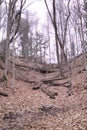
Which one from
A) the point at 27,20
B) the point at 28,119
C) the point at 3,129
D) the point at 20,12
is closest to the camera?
the point at 3,129

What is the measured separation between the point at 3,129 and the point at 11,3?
47.5 feet

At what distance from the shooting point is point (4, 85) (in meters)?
18.1

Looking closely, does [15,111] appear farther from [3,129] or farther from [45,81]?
[45,81]

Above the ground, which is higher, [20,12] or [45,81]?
[20,12]

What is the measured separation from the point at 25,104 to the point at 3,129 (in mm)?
4869

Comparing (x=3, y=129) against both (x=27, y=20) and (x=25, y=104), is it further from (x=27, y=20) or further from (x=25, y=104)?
(x=27, y=20)

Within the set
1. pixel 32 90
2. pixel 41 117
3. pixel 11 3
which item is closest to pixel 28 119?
pixel 41 117

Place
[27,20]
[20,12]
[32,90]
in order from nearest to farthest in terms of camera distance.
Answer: [32,90] < [20,12] < [27,20]

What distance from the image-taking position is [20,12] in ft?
72.7

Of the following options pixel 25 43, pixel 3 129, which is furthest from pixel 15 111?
pixel 25 43

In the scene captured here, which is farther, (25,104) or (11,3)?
(11,3)

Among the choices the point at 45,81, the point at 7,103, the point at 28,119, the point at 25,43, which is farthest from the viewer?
the point at 25,43

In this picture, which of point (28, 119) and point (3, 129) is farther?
point (28, 119)

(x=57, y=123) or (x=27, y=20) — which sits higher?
(x=27, y=20)
